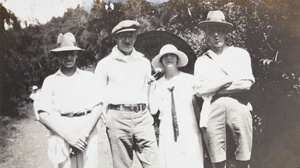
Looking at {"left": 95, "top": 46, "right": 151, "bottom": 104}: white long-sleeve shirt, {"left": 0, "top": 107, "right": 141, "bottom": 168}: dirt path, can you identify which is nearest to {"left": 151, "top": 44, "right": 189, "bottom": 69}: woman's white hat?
{"left": 95, "top": 46, "right": 151, "bottom": 104}: white long-sleeve shirt

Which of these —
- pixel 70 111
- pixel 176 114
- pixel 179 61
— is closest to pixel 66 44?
pixel 70 111

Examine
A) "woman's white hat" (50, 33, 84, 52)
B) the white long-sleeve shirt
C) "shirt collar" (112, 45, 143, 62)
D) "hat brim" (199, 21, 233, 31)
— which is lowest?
the white long-sleeve shirt

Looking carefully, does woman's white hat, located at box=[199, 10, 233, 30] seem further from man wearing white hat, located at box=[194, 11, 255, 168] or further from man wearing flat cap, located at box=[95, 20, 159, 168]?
man wearing flat cap, located at box=[95, 20, 159, 168]

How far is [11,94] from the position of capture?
13.8 ft

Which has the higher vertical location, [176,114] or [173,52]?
[173,52]

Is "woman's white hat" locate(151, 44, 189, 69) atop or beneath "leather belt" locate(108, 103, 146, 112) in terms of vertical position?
atop

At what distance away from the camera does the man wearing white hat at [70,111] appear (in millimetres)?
3695

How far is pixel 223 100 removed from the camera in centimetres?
396

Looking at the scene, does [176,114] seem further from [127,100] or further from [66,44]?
[66,44]

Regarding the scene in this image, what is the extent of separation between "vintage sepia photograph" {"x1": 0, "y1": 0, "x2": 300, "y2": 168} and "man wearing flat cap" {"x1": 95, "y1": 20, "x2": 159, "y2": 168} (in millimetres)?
12

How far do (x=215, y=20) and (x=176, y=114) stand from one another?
1231mm

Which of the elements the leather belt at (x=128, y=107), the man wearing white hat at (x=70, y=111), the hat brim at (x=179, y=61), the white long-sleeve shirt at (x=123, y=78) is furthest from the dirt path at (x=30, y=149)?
the hat brim at (x=179, y=61)

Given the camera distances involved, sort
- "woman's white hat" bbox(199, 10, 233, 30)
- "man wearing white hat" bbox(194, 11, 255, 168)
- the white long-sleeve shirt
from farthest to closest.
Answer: "woman's white hat" bbox(199, 10, 233, 30)
"man wearing white hat" bbox(194, 11, 255, 168)
the white long-sleeve shirt

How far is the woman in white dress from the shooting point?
12.7ft
